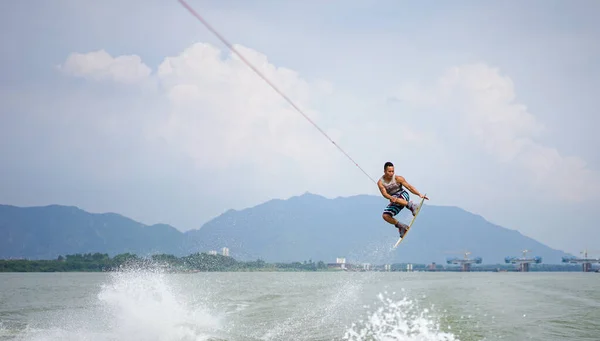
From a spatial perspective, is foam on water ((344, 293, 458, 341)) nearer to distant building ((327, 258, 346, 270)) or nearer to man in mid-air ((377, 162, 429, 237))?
man in mid-air ((377, 162, 429, 237))

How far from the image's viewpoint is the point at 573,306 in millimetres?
25734

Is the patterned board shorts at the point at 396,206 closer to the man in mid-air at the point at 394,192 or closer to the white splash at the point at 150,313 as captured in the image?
the man in mid-air at the point at 394,192

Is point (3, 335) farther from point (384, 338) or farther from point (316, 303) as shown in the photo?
point (316, 303)

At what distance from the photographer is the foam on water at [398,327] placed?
16.7m

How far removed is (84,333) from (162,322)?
2464 millimetres

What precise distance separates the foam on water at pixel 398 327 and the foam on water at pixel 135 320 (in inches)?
194

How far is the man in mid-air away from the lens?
14.6 meters

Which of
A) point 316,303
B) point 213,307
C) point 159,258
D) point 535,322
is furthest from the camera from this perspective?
point 159,258

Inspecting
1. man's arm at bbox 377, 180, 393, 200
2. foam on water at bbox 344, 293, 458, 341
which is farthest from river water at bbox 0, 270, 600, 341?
man's arm at bbox 377, 180, 393, 200

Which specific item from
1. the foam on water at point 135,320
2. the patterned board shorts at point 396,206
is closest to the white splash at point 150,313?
the foam on water at point 135,320

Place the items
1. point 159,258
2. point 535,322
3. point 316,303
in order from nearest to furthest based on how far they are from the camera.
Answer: point 535,322 → point 316,303 → point 159,258

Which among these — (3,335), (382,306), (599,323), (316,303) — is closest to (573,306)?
(599,323)

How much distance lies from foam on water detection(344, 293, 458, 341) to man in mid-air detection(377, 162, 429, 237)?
3.82 metres

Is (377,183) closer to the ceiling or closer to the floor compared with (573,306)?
closer to the ceiling
